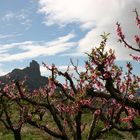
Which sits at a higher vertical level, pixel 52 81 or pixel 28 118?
pixel 52 81

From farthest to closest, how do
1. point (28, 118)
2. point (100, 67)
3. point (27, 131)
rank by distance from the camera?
point (27, 131) < point (28, 118) < point (100, 67)

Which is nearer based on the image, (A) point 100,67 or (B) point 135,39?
(A) point 100,67

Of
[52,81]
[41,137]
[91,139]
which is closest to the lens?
[52,81]

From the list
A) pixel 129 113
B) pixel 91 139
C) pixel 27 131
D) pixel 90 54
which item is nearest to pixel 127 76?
pixel 90 54

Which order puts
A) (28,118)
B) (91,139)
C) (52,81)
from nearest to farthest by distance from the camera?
(52,81)
(91,139)
(28,118)

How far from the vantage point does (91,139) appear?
68.1ft

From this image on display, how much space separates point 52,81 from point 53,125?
128 feet

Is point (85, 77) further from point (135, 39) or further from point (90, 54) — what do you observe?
point (135, 39)

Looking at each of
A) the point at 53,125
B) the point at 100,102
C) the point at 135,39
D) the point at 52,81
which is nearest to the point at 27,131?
the point at 53,125

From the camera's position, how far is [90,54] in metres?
15.3

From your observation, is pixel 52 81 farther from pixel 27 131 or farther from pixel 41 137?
pixel 27 131

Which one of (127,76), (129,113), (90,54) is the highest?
(90,54)

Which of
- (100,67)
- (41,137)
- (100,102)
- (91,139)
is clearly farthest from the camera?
(41,137)

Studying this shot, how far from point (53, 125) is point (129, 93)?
42440mm
